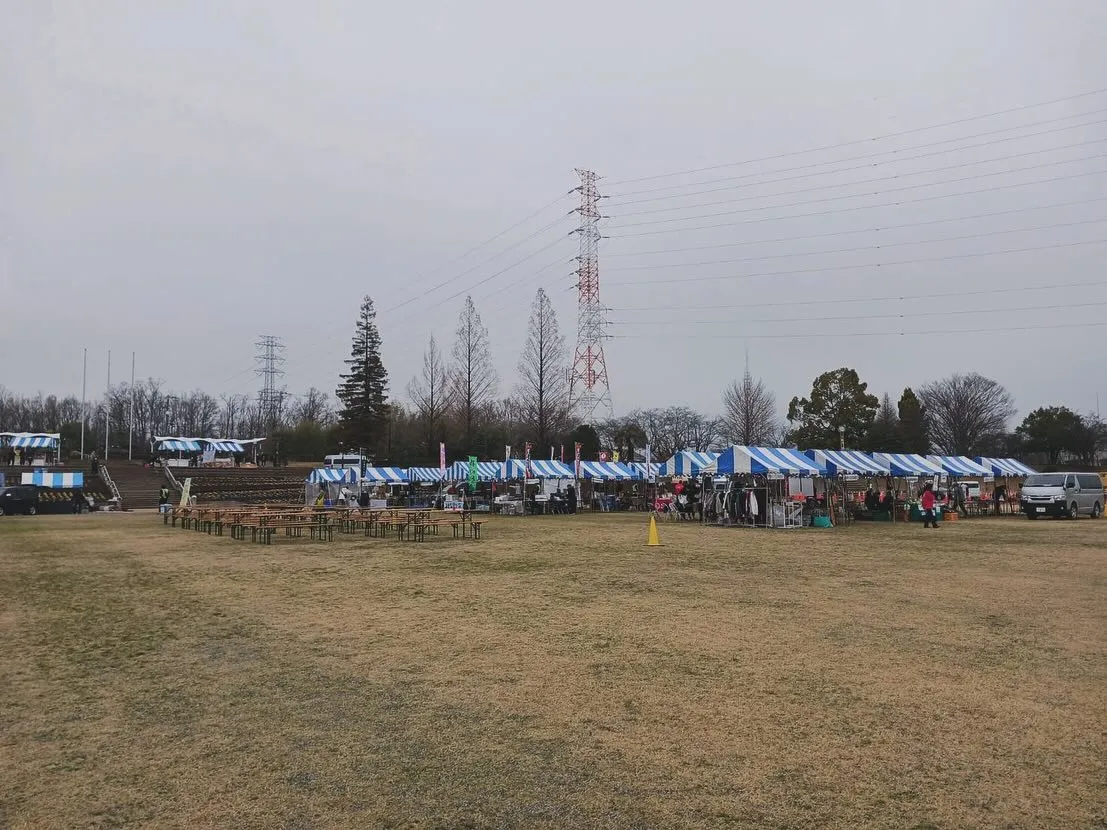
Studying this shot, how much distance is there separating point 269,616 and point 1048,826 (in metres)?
7.22

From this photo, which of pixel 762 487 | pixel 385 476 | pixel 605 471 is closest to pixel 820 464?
pixel 762 487

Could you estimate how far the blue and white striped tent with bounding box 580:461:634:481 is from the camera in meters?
36.3

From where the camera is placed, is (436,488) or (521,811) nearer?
(521,811)

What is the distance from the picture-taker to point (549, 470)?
34.9m

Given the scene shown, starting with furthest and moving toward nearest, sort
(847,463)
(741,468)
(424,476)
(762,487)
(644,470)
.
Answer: (424,476) < (644,470) < (847,463) < (762,487) < (741,468)

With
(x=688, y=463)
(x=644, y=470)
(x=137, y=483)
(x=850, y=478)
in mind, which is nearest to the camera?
(x=850, y=478)

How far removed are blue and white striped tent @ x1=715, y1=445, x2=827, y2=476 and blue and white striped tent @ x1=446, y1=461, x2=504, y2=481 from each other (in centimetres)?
1393

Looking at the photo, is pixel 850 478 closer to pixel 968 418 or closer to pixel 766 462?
pixel 766 462

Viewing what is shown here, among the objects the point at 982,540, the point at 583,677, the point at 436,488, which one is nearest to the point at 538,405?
the point at 436,488

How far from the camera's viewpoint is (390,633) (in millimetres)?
7293

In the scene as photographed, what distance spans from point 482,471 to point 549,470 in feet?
12.3

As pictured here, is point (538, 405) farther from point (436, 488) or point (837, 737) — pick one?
point (837, 737)

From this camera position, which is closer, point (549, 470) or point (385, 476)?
point (549, 470)

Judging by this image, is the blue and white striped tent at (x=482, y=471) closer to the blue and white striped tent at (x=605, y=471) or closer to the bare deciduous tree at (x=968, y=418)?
the blue and white striped tent at (x=605, y=471)
